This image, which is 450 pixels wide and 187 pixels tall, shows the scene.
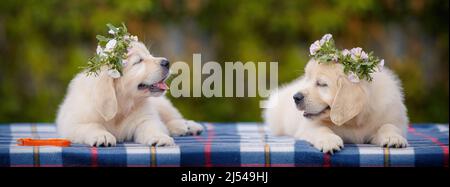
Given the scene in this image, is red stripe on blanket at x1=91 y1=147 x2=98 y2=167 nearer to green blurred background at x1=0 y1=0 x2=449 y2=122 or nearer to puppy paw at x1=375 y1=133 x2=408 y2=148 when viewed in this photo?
puppy paw at x1=375 y1=133 x2=408 y2=148

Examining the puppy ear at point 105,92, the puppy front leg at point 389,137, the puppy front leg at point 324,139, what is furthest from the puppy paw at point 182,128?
the puppy front leg at point 389,137

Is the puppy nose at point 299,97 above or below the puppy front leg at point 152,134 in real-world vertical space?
above

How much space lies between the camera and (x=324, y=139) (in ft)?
Answer: 13.6

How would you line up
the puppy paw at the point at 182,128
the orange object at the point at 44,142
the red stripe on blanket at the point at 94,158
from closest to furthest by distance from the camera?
the red stripe on blanket at the point at 94,158 → the orange object at the point at 44,142 → the puppy paw at the point at 182,128

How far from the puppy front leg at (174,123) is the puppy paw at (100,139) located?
0.76m

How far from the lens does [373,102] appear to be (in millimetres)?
4328

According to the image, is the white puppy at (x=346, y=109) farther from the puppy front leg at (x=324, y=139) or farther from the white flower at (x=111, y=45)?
the white flower at (x=111, y=45)

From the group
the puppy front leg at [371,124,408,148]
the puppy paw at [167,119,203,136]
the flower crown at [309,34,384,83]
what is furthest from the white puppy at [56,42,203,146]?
the puppy front leg at [371,124,408,148]

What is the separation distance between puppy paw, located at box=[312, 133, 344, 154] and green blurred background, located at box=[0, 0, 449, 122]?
2.93 m

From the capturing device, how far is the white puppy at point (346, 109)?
4172mm

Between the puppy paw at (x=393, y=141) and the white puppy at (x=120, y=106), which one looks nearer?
the puppy paw at (x=393, y=141)

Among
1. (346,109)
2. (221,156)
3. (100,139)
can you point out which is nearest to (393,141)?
(346,109)

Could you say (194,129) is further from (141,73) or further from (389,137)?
(389,137)

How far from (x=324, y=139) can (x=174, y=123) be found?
4.16 ft
